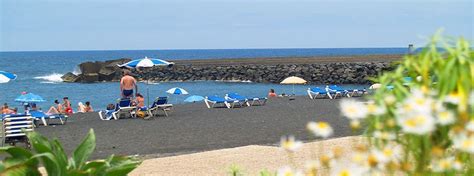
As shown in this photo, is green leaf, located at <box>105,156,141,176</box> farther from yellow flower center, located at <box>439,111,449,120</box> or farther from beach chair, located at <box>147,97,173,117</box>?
beach chair, located at <box>147,97,173,117</box>

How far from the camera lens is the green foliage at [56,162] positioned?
4.27 meters

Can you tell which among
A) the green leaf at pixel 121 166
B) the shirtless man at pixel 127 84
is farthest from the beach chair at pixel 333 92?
the green leaf at pixel 121 166

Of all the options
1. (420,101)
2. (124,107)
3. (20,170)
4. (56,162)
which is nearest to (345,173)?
(420,101)

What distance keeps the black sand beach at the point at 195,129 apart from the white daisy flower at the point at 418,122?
8346 millimetres

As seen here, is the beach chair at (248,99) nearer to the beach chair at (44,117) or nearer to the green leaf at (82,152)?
the beach chair at (44,117)

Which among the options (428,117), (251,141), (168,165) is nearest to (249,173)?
(168,165)

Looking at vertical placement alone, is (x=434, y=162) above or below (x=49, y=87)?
above

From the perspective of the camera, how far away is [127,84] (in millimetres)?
17000

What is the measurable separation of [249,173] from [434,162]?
5314 millimetres

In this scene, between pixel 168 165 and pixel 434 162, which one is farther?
pixel 168 165

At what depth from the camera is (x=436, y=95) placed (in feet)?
8.87

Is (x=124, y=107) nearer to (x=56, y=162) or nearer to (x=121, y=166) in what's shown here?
(x=121, y=166)

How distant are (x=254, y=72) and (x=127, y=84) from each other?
42193 millimetres

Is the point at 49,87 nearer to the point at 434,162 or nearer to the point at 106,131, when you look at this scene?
the point at 106,131
